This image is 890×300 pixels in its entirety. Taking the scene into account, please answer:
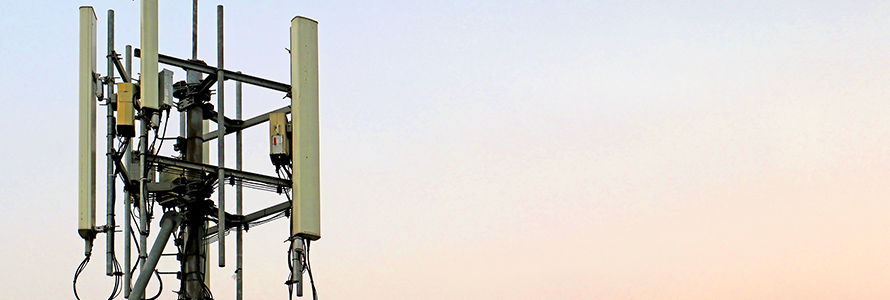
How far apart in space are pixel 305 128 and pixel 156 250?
423cm

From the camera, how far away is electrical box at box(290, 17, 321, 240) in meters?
32.6

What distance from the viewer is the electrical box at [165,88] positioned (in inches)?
1262

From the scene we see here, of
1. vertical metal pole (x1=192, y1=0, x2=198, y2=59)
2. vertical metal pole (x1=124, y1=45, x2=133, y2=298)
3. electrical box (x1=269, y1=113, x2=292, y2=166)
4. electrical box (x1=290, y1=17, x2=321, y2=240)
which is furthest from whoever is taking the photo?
vertical metal pole (x1=192, y1=0, x2=198, y2=59)

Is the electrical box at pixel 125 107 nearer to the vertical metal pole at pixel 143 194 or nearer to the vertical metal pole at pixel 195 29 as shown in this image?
the vertical metal pole at pixel 143 194

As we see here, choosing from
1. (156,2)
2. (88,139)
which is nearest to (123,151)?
(88,139)

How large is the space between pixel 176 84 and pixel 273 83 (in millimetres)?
2322

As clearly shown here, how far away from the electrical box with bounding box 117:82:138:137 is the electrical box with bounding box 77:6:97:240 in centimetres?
59

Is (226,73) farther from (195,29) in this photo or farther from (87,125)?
(87,125)

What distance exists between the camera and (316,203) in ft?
108

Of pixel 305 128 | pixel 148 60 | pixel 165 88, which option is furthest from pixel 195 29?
pixel 305 128

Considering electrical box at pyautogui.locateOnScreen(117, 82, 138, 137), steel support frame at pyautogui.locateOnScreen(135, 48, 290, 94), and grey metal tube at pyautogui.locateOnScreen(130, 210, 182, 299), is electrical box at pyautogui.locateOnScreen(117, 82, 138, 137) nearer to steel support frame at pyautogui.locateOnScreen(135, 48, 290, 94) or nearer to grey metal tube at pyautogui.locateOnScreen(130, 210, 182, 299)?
steel support frame at pyautogui.locateOnScreen(135, 48, 290, 94)

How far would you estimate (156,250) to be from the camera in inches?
1270

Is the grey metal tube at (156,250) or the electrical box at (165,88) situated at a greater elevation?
the electrical box at (165,88)

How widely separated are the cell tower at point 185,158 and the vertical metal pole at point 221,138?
0.07 ft
